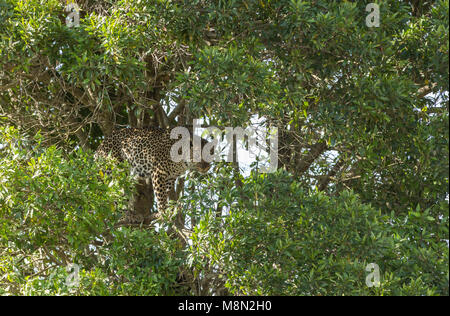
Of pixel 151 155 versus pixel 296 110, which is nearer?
pixel 296 110

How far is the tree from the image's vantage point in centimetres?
617

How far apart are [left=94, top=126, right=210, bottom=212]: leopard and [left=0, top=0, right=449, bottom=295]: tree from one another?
3.62ft

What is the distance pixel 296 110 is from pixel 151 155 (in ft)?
7.90

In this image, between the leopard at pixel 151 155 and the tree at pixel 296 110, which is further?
the leopard at pixel 151 155

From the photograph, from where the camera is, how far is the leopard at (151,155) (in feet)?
A: 28.7

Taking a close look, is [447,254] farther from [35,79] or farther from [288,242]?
[35,79]

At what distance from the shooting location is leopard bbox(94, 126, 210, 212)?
874 centimetres

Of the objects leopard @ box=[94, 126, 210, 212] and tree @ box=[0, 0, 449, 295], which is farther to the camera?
leopard @ box=[94, 126, 210, 212]

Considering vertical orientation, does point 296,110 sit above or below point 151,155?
above

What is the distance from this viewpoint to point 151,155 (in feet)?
28.7

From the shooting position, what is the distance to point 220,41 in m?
7.08

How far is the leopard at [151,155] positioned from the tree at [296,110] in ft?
3.62

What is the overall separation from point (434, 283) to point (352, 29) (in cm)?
261
